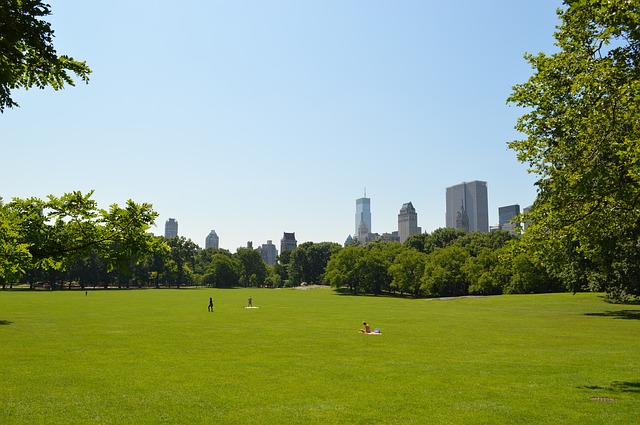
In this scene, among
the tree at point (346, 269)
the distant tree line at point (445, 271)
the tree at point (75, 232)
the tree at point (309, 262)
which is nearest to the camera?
the tree at point (75, 232)

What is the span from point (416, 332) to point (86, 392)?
25127 mm

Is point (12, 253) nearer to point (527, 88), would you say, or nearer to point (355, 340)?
point (527, 88)

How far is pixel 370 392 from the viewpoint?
59.5ft

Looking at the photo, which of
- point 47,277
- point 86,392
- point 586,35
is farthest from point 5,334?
point 47,277

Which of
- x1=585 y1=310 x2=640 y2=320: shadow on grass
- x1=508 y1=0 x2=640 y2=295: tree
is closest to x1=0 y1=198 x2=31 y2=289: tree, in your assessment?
x1=508 y1=0 x2=640 y2=295: tree

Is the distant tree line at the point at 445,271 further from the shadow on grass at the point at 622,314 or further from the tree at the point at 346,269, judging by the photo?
the shadow on grass at the point at 622,314

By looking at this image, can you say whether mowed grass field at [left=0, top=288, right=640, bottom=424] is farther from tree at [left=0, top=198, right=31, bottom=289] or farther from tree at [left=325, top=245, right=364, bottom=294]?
tree at [left=325, top=245, right=364, bottom=294]

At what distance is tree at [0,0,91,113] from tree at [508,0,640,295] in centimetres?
1583

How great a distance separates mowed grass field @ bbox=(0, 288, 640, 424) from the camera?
50.9 feet

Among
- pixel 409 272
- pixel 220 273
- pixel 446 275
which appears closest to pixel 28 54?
pixel 446 275

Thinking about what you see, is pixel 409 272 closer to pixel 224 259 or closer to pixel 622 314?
pixel 622 314

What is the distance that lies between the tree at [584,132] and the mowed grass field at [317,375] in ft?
20.7

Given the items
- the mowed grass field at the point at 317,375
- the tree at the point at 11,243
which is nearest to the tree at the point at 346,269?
the mowed grass field at the point at 317,375

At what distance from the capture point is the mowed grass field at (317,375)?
50.9 feet
